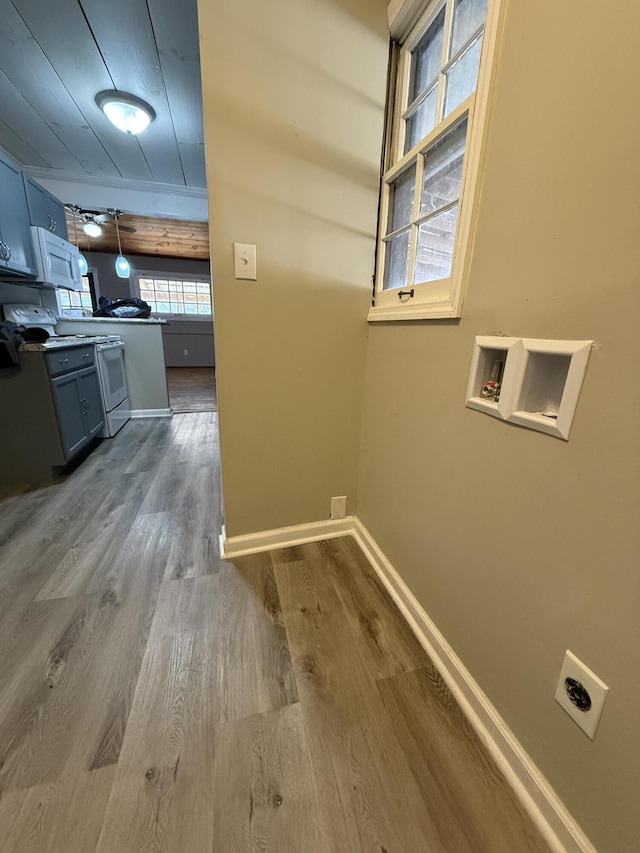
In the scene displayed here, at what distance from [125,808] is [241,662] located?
0.38 m

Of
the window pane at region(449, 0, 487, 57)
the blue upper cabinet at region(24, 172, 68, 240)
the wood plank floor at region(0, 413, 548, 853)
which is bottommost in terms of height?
the wood plank floor at region(0, 413, 548, 853)

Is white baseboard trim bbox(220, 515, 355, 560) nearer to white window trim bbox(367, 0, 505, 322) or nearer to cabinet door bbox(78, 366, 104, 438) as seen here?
white window trim bbox(367, 0, 505, 322)

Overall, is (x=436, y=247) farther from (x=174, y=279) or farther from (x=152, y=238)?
(x=174, y=279)

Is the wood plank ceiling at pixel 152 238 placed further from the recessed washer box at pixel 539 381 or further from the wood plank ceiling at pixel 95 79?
the recessed washer box at pixel 539 381

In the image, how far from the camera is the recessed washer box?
0.59 metres

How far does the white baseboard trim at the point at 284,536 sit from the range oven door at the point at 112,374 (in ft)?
7.02

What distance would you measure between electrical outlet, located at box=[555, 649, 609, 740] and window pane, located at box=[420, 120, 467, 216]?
1.17 m

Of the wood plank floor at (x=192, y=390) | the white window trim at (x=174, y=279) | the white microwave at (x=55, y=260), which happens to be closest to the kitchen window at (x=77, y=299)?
the white microwave at (x=55, y=260)

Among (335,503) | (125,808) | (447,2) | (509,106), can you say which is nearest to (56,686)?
(125,808)

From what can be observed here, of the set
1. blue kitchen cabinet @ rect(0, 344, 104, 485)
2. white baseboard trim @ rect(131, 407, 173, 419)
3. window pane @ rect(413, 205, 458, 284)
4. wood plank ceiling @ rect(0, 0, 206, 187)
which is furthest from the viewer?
white baseboard trim @ rect(131, 407, 173, 419)

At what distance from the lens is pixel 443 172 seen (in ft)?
3.42

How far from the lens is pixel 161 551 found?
5.07 feet

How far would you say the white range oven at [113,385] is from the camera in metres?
2.90

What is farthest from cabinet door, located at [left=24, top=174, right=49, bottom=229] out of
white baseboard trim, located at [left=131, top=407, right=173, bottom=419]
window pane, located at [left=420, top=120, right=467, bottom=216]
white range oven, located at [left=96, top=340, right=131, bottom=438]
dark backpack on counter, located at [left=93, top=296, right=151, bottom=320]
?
window pane, located at [left=420, top=120, right=467, bottom=216]
